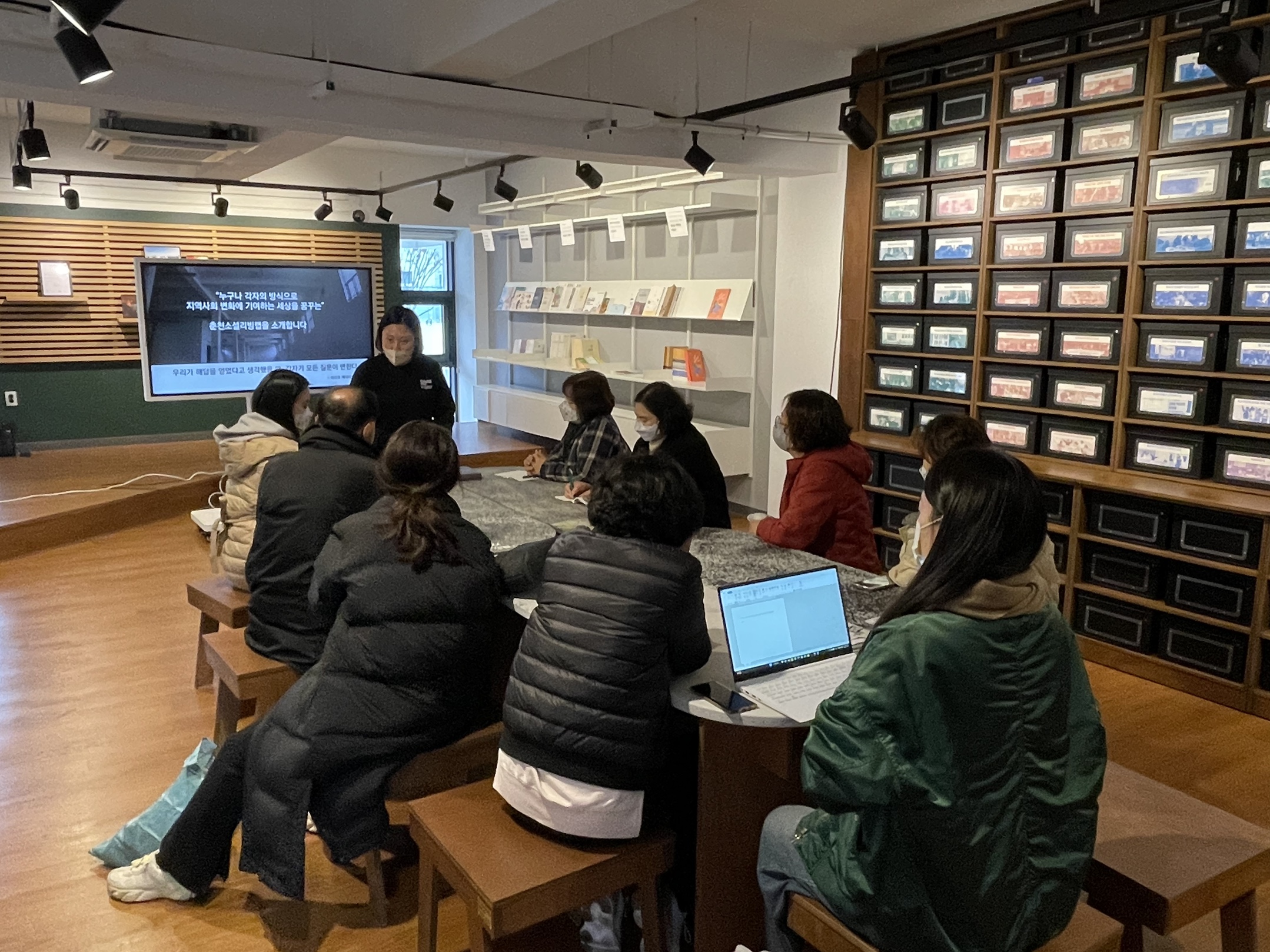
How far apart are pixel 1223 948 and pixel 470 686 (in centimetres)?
177

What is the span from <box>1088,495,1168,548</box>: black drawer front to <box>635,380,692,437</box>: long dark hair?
6.45 ft

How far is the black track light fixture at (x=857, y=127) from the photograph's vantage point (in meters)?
4.46

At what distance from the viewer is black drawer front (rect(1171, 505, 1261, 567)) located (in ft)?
12.1

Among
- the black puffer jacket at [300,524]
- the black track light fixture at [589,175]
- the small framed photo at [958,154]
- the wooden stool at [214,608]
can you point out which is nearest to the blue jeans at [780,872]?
the black puffer jacket at [300,524]

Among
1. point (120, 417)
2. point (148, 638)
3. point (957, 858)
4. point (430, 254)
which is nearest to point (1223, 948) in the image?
point (957, 858)

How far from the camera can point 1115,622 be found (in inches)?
165

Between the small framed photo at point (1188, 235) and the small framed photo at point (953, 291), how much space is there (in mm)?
869

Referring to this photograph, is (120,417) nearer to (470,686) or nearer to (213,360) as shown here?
(213,360)

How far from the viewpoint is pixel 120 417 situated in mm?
8445

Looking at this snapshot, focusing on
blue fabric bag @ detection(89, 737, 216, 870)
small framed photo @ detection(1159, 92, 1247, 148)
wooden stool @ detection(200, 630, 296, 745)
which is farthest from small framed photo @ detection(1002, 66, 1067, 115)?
blue fabric bag @ detection(89, 737, 216, 870)

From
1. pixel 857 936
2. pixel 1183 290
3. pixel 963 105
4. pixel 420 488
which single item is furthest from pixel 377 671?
pixel 963 105

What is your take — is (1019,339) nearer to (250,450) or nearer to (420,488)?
(420,488)

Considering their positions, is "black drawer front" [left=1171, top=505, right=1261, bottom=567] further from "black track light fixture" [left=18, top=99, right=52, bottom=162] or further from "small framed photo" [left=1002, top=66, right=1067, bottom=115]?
→ "black track light fixture" [left=18, top=99, right=52, bottom=162]

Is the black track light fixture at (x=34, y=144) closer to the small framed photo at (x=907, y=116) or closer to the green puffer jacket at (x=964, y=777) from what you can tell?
the small framed photo at (x=907, y=116)
